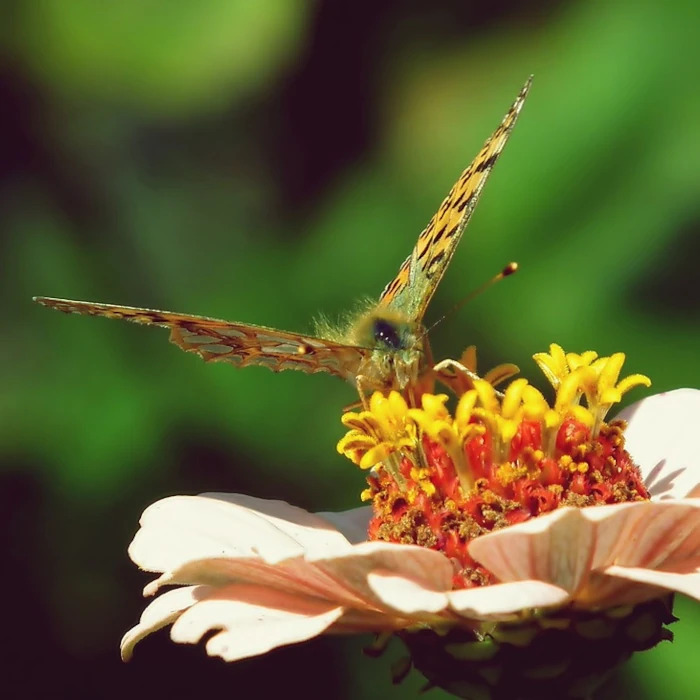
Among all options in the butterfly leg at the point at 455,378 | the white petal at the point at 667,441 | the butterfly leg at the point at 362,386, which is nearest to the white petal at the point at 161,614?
the butterfly leg at the point at 362,386

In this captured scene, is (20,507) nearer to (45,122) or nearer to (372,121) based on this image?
(45,122)

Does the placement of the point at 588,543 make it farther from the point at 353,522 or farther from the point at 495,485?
the point at 353,522

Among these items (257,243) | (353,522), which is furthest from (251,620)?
(257,243)

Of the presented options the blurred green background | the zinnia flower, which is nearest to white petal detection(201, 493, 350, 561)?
the zinnia flower

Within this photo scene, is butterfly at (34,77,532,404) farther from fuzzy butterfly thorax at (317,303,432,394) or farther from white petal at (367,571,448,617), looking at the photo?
white petal at (367,571,448,617)

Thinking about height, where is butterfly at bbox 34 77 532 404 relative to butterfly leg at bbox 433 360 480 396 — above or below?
above

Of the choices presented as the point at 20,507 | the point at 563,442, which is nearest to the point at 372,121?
the point at 20,507

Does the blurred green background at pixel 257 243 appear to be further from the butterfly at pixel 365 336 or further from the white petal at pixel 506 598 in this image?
the white petal at pixel 506 598
